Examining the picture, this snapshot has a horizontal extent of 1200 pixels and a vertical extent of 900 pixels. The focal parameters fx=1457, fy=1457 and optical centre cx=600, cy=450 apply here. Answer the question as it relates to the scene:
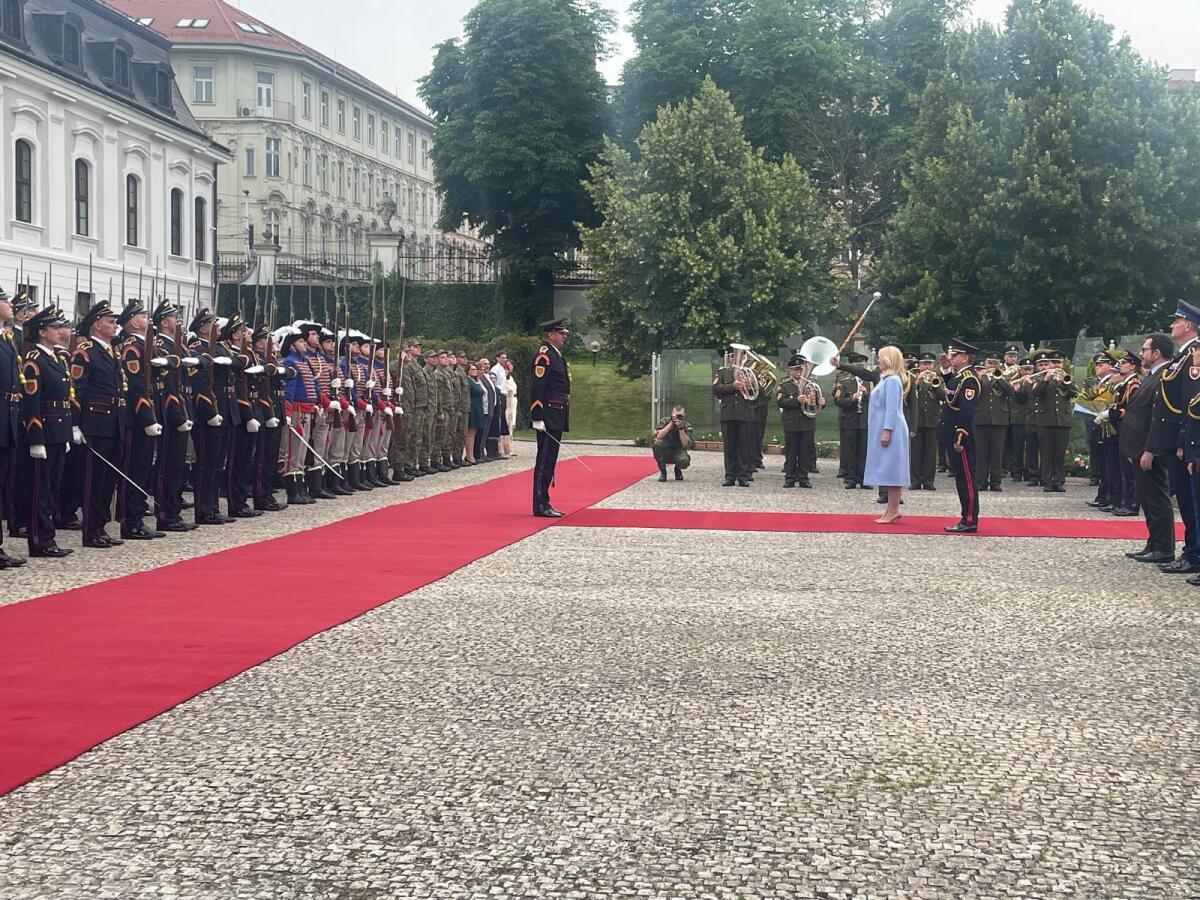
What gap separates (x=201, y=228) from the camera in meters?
51.7

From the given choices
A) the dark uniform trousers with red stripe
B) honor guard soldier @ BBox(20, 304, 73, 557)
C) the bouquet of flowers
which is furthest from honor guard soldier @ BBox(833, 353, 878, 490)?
honor guard soldier @ BBox(20, 304, 73, 557)

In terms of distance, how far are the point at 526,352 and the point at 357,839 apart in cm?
3811

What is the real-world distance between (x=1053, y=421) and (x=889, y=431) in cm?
776

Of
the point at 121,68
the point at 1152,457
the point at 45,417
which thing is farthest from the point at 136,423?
the point at 121,68

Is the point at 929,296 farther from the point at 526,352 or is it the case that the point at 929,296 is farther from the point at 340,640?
the point at 340,640

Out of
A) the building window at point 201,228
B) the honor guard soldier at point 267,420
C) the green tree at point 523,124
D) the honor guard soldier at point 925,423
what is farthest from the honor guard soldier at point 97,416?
the green tree at point 523,124

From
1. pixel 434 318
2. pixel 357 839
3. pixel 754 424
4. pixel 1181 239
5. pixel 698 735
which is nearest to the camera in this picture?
pixel 357 839

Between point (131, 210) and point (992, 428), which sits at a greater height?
point (131, 210)

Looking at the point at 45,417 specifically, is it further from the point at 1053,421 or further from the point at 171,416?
the point at 1053,421

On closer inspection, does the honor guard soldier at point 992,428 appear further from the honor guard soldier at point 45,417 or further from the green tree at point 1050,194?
the green tree at point 1050,194

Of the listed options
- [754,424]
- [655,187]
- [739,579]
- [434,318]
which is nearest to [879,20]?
[655,187]

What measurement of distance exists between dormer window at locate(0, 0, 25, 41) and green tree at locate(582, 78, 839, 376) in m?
17.0

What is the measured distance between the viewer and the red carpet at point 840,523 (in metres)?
15.0

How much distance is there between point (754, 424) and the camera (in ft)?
76.0
